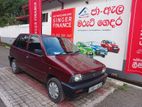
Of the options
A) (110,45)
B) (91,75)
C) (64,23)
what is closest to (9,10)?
(64,23)

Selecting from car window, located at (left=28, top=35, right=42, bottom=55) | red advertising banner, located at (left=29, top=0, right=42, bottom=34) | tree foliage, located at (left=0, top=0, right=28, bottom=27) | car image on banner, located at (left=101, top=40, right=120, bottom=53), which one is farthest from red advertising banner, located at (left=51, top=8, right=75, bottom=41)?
tree foliage, located at (left=0, top=0, right=28, bottom=27)

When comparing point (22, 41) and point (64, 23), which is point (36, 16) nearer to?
point (64, 23)

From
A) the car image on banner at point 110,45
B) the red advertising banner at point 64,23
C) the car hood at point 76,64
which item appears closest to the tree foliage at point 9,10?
the red advertising banner at point 64,23

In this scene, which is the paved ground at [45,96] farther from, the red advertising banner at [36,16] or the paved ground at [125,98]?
the red advertising banner at [36,16]

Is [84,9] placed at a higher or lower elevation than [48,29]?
higher

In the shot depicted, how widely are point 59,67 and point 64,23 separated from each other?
468 cm

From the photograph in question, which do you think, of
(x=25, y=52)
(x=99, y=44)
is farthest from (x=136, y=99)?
(x=25, y=52)

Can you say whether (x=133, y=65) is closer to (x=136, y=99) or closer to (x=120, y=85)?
(x=120, y=85)

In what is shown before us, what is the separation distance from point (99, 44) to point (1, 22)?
58.2 feet

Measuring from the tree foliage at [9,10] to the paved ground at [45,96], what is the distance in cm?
1764

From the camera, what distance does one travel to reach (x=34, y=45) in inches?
208

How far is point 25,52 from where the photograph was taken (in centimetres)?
569

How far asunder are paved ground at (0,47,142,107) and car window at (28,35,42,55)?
1.16 meters

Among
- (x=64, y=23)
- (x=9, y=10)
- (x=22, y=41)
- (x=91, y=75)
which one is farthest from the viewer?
(x=9, y=10)
